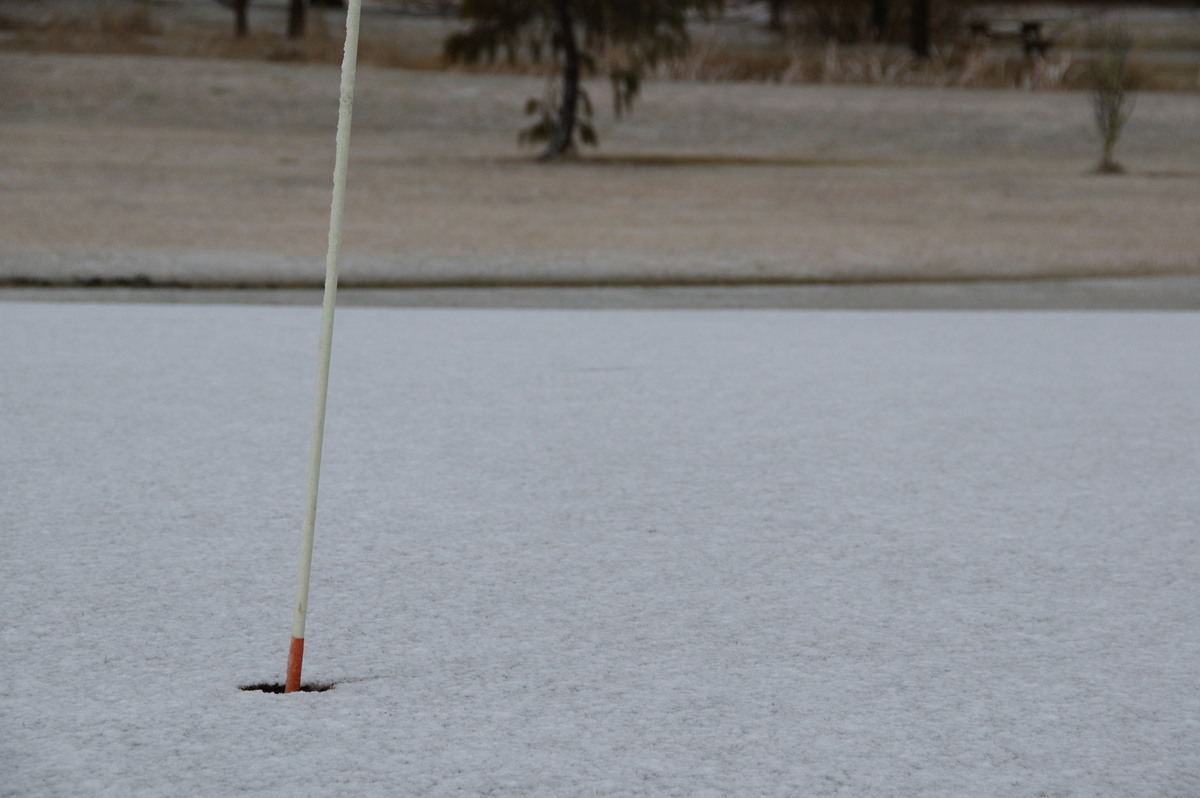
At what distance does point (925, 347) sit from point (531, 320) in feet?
7.26

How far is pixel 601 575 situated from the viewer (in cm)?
477

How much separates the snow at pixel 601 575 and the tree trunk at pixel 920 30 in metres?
27.4

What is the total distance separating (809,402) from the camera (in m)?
7.75

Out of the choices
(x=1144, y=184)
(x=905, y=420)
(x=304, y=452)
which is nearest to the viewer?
(x=304, y=452)

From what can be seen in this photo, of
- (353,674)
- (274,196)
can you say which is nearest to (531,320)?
(353,674)

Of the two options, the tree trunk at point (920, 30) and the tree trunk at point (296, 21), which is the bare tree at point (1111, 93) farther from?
the tree trunk at point (296, 21)

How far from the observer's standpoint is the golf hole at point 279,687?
3.76 meters

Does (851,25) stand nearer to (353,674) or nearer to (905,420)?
(905,420)

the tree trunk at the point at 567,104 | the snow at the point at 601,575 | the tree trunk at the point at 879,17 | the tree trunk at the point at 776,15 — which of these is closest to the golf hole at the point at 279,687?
the snow at the point at 601,575

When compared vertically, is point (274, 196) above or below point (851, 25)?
below

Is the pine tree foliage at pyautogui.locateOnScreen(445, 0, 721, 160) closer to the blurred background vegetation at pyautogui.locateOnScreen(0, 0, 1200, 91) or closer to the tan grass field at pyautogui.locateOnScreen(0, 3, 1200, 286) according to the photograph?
the tan grass field at pyautogui.locateOnScreen(0, 3, 1200, 286)

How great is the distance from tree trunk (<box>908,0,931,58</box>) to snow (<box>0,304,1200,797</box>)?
27.4m

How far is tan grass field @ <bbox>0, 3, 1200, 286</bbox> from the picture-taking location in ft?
43.2

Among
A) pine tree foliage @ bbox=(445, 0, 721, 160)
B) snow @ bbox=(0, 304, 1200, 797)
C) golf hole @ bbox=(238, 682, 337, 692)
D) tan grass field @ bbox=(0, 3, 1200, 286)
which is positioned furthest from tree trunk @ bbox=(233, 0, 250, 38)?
golf hole @ bbox=(238, 682, 337, 692)
